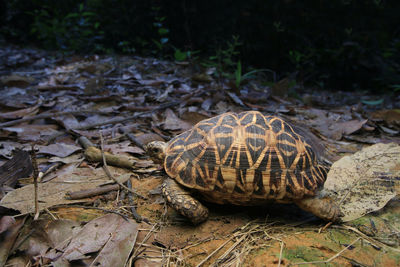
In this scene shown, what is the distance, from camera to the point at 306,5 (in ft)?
27.0

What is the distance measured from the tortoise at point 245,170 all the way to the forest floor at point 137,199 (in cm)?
21

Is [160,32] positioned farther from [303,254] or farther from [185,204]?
[303,254]

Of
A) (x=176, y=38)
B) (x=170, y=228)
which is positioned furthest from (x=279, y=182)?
(x=176, y=38)

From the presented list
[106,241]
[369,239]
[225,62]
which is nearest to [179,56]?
[225,62]

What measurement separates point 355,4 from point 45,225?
9666mm

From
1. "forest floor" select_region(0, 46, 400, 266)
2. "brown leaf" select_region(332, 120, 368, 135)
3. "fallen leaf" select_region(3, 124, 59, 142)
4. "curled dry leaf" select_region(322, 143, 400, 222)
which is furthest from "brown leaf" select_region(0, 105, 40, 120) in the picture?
"brown leaf" select_region(332, 120, 368, 135)

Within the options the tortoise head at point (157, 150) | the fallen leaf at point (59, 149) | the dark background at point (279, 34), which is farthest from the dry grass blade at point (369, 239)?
the dark background at point (279, 34)

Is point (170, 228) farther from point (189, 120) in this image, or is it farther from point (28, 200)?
point (189, 120)

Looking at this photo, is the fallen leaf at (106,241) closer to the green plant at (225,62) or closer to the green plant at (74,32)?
the green plant at (225,62)

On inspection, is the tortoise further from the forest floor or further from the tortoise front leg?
the forest floor

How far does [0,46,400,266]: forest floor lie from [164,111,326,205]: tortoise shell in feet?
1.03

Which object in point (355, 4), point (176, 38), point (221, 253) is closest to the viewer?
point (221, 253)

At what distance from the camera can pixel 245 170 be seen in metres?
2.26

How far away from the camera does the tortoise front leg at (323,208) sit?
226cm
